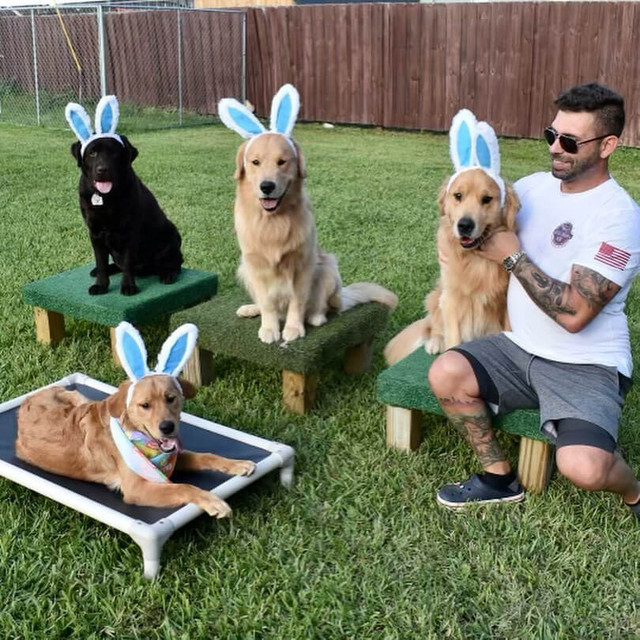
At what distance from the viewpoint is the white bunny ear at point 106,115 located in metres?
4.10

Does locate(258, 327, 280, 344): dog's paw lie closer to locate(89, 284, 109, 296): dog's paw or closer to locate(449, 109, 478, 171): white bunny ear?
locate(89, 284, 109, 296): dog's paw

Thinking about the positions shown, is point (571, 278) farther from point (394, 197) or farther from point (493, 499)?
point (394, 197)

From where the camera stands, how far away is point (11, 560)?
8.67ft

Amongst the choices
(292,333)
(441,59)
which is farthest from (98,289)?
(441,59)

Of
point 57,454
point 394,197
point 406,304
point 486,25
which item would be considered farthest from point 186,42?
point 57,454

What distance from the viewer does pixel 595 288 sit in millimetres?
2686

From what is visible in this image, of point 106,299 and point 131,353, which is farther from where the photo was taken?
point 106,299

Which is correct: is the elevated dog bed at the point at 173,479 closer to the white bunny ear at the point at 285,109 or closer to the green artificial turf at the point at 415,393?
the green artificial turf at the point at 415,393

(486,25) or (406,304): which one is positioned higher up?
(486,25)

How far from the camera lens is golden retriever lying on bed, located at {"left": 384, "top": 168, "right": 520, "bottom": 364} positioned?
9.88ft

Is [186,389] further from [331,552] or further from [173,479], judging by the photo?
[331,552]

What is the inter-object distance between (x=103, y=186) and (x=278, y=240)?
112 centimetres

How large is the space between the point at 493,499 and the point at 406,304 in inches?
98.5

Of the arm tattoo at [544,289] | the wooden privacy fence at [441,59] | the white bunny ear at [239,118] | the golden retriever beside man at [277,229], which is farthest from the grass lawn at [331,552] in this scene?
the wooden privacy fence at [441,59]
